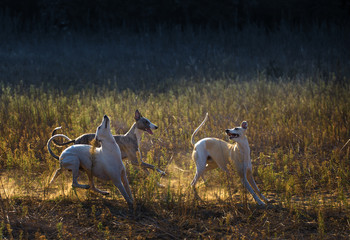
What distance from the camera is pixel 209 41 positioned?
76.2 feet

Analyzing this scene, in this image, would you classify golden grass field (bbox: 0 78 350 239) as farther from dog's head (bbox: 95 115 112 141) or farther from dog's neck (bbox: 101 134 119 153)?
dog's head (bbox: 95 115 112 141)

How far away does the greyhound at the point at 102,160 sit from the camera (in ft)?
17.3

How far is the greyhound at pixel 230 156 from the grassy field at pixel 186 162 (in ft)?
0.65

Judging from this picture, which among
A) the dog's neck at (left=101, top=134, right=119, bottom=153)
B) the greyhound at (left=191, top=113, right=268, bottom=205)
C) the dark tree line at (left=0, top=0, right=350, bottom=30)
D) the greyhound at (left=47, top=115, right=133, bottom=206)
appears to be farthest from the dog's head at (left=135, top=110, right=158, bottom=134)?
the dark tree line at (left=0, top=0, right=350, bottom=30)

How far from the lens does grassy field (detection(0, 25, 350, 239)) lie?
4.70 m

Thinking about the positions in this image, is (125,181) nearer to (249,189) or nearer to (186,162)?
(249,189)

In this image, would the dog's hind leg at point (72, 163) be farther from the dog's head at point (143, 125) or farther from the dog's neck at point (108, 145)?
the dog's head at point (143, 125)

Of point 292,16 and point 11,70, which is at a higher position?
point 292,16

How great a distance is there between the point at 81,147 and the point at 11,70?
1433cm

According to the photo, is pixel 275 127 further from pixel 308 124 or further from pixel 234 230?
pixel 234 230

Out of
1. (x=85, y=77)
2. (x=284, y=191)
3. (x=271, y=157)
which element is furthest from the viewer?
(x=85, y=77)

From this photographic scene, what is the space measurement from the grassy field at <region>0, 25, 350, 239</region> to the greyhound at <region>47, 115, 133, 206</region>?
202mm

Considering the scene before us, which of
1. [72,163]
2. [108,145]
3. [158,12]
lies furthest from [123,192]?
[158,12]

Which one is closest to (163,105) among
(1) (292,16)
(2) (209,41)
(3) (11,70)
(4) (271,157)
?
(4) (271,157)
